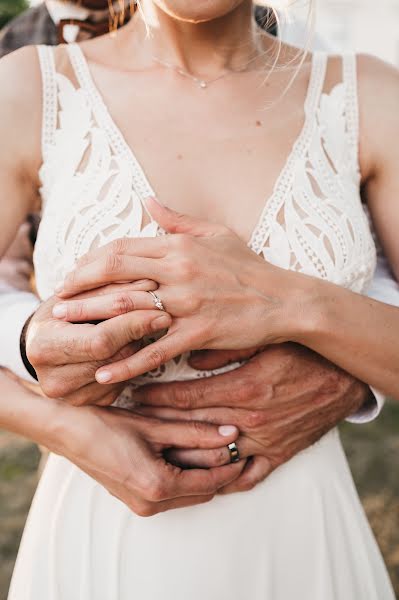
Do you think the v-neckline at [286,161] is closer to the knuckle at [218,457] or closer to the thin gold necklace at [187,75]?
the thin gold necklace at [187,75]

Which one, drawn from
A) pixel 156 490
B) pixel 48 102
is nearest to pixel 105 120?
pixel 48 102

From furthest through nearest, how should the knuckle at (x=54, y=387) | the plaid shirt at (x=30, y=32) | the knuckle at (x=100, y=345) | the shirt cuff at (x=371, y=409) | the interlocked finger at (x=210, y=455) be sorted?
the plaid shirt at (x=30, y=32) < the shirt cuff at (x=371, y=409) < the interlocked finger at (x=210, y=455) < the knuckle at (x=54, y=387) < the knuckle at (x=100, y=345)

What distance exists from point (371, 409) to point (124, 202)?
2.48ft

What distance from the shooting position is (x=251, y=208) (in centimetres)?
160

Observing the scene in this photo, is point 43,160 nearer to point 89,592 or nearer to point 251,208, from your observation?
point 251,208

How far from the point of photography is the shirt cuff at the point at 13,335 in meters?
1.58

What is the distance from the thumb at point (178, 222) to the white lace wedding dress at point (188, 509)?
0.27 feet

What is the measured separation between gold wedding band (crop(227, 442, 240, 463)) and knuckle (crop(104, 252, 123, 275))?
0.47 m

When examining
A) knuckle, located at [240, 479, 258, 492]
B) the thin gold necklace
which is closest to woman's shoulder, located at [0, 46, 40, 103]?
the thin gold necklace

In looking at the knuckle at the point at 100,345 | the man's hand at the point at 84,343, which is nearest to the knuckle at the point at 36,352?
the man's hand at the point at 84,343

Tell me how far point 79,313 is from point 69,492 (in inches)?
20.5

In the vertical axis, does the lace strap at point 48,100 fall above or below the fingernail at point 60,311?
above

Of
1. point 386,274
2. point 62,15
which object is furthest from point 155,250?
point 62,15

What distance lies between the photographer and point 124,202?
154 centimetres
